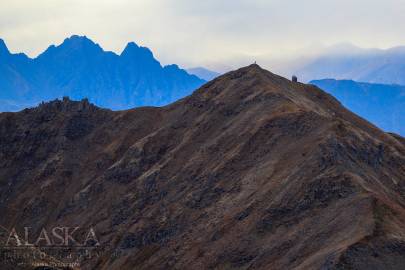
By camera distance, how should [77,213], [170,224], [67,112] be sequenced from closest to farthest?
[170,224] → [77,213] → [67,112]

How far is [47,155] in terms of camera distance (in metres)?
128

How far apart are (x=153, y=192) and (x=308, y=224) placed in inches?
1255

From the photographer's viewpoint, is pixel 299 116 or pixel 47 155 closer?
pixel 299 116

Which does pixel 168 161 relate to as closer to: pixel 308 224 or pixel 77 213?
pixel 77 213

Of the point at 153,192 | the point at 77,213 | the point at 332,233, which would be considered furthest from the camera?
the point at 77,213

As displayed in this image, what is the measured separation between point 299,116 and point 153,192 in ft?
79.6

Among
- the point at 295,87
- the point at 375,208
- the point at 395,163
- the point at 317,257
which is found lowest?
the point at 317,257

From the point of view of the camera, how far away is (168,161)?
106938mm

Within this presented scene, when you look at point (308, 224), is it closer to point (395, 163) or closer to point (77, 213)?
point (395, 163)

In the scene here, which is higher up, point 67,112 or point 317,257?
point 67,112

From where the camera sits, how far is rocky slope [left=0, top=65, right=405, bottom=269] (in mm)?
75500

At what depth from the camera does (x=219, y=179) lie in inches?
3807

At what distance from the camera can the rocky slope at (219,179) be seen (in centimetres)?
7550

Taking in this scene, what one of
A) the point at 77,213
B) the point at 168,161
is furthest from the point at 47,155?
the point at 168,161
